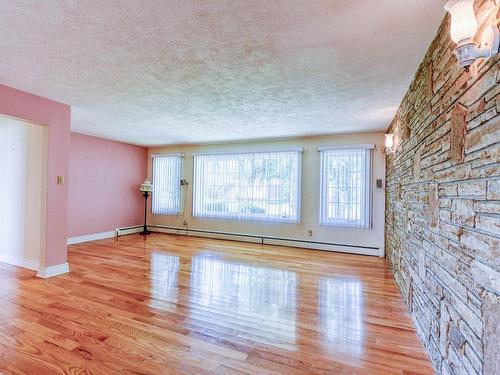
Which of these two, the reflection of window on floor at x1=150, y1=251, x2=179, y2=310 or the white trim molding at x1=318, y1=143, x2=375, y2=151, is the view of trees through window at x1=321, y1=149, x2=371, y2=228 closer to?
the white trim molding at x1=318, y1=143, x2=375, y2=151

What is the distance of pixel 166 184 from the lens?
22.7 ft

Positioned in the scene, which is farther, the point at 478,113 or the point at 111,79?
the point at 111,79

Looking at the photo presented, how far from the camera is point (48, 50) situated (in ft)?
7.21

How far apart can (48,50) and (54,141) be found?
1.68 meters

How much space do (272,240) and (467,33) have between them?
191 inches

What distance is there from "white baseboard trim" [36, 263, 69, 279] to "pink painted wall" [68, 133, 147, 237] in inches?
81.9

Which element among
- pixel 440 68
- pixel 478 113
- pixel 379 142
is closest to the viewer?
pixel 478 113

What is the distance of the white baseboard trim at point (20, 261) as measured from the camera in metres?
3.71

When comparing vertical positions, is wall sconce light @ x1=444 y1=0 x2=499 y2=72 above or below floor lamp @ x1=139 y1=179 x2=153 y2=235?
above

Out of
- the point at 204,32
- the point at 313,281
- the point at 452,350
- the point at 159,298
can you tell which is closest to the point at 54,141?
the point at 159,298

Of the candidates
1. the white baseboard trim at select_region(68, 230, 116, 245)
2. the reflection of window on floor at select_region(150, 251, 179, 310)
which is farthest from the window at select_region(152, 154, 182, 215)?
the reflection of window on floor at select_region(150, 251, 179, 310)

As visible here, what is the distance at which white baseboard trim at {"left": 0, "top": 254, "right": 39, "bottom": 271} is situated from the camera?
12.2 ft

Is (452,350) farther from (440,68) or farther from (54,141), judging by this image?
(54,141)

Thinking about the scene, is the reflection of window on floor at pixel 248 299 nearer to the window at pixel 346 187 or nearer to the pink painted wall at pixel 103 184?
the window at pixel 346 187
